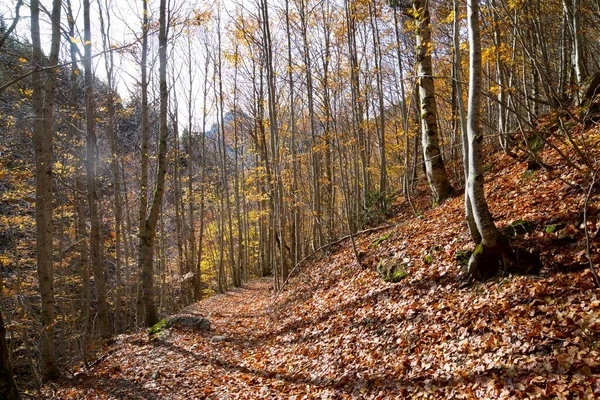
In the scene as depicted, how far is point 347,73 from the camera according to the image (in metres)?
13.0

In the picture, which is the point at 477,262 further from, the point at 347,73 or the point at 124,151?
the point at 124,151

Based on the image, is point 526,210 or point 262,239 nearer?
point 526,210

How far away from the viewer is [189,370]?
21.5 ft

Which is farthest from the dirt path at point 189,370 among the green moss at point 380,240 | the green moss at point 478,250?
the green moss at point 380,240

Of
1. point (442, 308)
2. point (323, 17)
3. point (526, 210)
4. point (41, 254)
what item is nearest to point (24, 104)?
point (41, 254)

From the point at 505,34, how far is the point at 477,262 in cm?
757

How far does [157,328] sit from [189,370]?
8.60 feet

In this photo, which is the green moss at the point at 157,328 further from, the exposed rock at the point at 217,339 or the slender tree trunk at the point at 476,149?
the slender tree trunk at the point at 476,149

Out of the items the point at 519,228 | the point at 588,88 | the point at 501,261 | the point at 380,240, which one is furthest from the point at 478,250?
the point at 588,88

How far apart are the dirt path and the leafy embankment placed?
0.09 feet

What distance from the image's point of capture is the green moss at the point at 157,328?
862 centimetres

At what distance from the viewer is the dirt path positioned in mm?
5617

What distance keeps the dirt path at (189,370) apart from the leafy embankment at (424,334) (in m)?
0.03

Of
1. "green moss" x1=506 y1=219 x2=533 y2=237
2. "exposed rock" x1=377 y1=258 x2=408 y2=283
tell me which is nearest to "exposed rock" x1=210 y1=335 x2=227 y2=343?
"exposed rock" x1=377 y1=258 x2=408 y2=283
